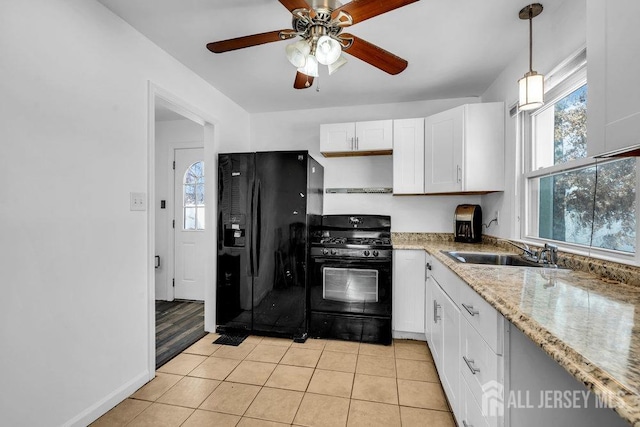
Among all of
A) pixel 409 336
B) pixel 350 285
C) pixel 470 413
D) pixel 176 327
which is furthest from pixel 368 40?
pixel 176 327

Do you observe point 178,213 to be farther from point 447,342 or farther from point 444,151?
point 447,342

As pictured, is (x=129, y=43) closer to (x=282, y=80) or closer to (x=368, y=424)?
(x=282, y=80)

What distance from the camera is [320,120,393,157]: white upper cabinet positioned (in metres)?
2.95

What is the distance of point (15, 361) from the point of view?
51.1 inches

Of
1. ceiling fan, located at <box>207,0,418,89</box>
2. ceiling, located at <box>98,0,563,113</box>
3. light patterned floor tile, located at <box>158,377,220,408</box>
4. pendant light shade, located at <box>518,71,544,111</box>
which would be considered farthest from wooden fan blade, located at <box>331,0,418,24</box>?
light patterned floor tile, located at <box>158,377,220,408</box>

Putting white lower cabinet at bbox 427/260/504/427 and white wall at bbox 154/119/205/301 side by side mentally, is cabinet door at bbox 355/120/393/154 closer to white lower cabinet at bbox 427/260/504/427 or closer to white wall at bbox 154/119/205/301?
white lower cabinet at bbox 427/260/504/427

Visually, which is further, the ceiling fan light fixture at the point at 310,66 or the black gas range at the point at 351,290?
the black gas range at the point at 351,290

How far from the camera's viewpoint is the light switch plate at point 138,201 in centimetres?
190

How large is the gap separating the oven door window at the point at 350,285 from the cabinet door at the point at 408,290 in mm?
228

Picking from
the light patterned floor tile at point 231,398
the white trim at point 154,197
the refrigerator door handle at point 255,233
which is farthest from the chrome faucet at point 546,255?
the white trim at point 154,197

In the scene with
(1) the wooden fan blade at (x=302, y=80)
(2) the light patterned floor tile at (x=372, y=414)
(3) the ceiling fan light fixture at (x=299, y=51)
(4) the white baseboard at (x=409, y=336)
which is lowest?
(2) the light patterned floor tile at (x=372, y=414)

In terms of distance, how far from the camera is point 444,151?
107 inches

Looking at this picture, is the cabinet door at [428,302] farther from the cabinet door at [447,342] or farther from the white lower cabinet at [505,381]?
the white lower cabinet at [505,381]

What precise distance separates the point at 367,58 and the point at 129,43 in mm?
1584
